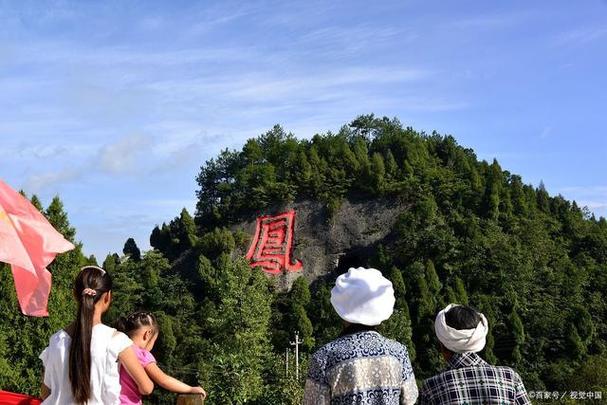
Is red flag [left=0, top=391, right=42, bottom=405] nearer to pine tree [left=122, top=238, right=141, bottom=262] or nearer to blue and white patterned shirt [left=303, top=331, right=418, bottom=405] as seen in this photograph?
blue and white patterned shirt [left=303, top=331, right=418, bottom=405]

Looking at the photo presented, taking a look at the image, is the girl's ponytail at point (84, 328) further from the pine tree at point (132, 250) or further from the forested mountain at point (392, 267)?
the pine tree at point (132, 250)

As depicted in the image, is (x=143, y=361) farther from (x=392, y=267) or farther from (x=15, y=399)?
(x=392, y=267)

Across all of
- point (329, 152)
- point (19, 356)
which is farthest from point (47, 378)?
point (329, 152)

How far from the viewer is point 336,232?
3634 cm

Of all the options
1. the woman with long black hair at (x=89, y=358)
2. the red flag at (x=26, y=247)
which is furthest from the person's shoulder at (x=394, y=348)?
the red flag at (x=26, y=247)

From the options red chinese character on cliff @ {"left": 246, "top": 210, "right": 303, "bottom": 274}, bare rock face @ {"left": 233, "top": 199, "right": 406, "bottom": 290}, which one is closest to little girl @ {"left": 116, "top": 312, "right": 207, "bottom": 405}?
red chinese character on cliff @ {"left": 246, "top": 210, "right": 303, "bottom": 274}

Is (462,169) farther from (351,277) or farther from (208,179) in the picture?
(351,277)

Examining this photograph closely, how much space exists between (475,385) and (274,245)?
33.1m

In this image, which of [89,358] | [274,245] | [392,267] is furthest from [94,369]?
[274,245]

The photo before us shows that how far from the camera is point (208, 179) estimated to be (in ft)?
134

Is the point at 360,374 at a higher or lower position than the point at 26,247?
lower

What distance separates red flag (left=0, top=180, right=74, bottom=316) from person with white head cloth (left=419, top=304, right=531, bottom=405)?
1755 mm

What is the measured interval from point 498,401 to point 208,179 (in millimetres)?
38207

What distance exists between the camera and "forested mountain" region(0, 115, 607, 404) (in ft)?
93.0
